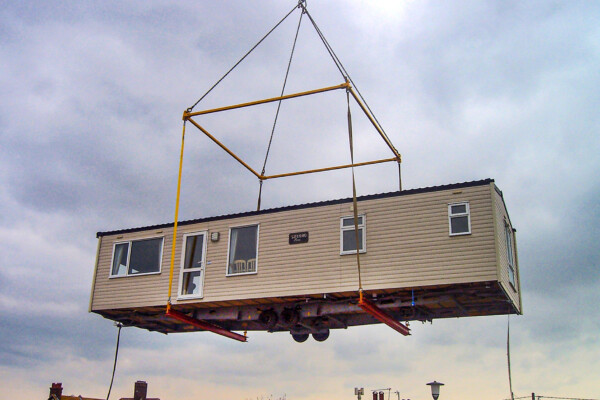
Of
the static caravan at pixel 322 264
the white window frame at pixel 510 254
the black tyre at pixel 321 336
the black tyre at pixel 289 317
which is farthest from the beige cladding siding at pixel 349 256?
the black tyre at pixel 321 336

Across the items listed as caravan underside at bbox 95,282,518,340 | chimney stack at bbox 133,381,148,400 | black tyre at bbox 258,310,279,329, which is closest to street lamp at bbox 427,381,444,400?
caravan underside at bbox 95,282,518,340

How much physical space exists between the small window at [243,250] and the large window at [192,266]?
947mm

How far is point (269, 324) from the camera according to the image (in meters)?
20.1

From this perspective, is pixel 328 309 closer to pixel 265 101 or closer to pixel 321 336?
pixel 321 336

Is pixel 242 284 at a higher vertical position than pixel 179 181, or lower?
lower

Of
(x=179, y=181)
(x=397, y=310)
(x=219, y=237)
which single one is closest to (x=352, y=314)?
(x=397, y=310)

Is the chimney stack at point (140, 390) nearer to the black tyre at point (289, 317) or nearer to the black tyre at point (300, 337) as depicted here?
the black tyre at point (289, 317)

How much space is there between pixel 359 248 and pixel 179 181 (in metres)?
A: 5.57

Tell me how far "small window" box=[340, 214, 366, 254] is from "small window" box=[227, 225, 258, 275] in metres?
2.70

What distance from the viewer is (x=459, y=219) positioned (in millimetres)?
16984

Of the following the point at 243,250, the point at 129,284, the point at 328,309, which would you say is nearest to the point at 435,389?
the point at 328,309

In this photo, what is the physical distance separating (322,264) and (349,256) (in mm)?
795

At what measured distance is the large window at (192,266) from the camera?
19.9m

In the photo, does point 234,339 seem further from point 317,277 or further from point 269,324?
point 317,277
